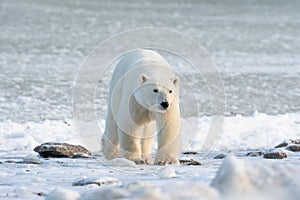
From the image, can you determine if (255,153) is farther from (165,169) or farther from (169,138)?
(165,169)

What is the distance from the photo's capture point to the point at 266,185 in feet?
6.08

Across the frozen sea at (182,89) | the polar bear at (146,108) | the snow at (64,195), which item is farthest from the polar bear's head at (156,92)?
the snow at (64,195)

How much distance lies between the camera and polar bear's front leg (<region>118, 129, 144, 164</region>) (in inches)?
195

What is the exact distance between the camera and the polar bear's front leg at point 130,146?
495 cm

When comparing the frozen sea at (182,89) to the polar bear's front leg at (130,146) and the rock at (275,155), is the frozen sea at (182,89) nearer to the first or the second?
the rock at (275,155)

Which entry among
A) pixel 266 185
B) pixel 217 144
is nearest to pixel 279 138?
pixel 217 144

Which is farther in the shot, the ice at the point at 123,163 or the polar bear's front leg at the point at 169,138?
the polar bear's front leg at the point at 169,138

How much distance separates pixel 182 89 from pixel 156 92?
478 centimetres

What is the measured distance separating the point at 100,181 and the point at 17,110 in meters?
4.49

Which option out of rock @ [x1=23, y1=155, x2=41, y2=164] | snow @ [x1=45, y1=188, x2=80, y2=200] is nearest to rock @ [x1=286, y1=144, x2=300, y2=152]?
rock @ [x1=23, y1=155, x2=41, y2=164]

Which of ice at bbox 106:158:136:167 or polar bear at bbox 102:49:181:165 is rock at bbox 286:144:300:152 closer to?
polar bear at bbox 102:49:181:165

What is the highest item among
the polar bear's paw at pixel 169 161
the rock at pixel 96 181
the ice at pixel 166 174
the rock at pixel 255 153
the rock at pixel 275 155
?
the rock at pixel 255 153

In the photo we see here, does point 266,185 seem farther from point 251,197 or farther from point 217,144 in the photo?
point 217,144

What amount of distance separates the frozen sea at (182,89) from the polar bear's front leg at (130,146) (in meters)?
0.23
